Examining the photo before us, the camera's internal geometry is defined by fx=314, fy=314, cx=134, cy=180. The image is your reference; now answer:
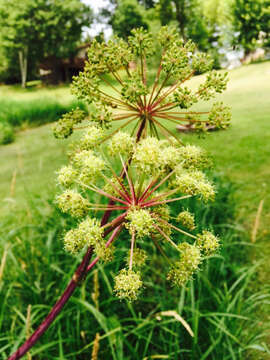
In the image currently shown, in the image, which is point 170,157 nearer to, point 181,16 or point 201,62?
point 201,62

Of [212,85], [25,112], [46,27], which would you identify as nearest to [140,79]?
[212,85]

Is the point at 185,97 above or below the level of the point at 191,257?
above

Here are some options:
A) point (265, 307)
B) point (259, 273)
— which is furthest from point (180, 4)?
point (265, 307)

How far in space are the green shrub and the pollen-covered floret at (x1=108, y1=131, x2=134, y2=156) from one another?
6.39m

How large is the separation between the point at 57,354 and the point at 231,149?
11.6 ft

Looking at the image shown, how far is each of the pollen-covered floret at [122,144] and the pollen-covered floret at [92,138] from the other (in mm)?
28

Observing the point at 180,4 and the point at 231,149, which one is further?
the point at 231,149

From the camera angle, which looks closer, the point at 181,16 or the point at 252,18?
the point at 252,18

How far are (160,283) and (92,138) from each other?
211 cm

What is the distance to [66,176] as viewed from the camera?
622mm

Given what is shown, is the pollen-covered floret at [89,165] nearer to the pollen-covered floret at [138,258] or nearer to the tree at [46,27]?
the pollen-covered floret at [138,258]

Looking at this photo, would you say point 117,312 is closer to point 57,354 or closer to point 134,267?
point 57,354

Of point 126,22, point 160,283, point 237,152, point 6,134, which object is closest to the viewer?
point 160,283

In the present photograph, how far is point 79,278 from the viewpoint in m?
0.51
